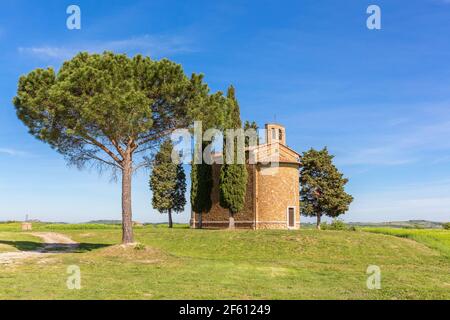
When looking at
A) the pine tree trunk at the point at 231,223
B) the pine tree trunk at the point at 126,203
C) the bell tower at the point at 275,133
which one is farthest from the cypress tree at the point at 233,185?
the pine tree trunk at the point at 126,203

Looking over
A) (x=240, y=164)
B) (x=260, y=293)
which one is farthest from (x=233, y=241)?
(x=260, y=293)

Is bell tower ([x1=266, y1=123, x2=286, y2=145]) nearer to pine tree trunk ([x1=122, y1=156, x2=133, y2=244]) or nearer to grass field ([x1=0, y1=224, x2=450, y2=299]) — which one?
grass field ([x1=0, y1=224, x2=450, y2=299])

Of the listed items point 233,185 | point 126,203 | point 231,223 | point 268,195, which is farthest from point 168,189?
point 126,203

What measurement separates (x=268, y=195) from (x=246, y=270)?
2335cm

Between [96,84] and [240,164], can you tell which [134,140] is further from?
[240,164]

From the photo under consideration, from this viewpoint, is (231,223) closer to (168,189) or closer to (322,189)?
(322,189)

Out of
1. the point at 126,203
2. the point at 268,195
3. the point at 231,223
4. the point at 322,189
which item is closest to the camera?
the point at 126,203

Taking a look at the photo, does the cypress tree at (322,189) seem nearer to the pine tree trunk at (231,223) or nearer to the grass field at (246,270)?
the pine tree trunk at (231,223)

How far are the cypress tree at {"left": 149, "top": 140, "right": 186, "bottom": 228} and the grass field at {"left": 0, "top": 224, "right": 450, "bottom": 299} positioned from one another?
74.7ft

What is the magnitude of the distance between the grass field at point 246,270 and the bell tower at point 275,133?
14.4 m

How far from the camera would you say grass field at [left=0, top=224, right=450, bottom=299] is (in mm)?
13562

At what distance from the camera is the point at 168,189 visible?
58.9 metres

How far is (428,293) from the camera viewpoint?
14.6 metres
